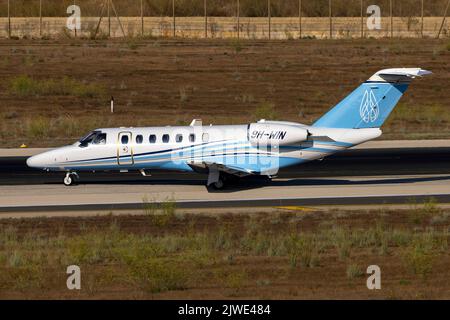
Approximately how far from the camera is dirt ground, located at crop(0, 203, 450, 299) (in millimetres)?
18094

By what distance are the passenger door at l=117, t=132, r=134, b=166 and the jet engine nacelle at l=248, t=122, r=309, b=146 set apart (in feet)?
14.0

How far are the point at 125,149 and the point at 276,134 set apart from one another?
17.5 ft

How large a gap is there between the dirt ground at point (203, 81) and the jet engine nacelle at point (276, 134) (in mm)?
14962

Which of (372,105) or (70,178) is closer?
(372,105)

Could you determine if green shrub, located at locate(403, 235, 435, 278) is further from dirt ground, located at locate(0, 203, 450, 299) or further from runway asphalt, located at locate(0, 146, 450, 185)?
runway asphalt, located at locate(0, 146, 450, 185)

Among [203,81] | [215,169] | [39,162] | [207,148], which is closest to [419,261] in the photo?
[215,169]

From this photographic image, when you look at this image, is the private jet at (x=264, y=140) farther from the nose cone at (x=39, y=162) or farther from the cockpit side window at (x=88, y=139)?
the nose cone at (x=39, y=162)

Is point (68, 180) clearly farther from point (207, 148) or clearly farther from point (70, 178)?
point (207, 148)

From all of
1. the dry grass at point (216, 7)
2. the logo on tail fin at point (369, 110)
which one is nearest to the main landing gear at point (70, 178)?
the logo on tail fin at point (369, 110)

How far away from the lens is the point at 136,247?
21828 mm

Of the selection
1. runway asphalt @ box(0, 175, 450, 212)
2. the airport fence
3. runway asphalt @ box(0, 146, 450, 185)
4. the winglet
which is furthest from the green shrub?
the airport fence

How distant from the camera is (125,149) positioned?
32.8 m
